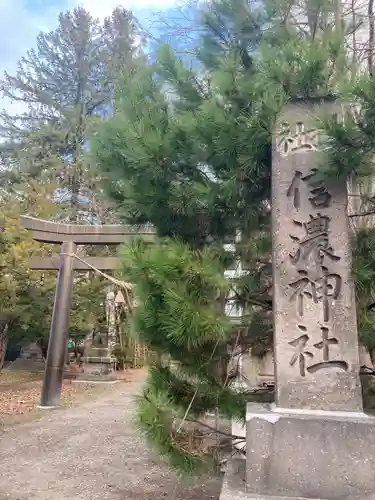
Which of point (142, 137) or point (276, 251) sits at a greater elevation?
point (142, 137)

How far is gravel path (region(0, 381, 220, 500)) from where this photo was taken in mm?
3666

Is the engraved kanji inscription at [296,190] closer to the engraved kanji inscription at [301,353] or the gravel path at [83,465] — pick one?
the engraved kanji inscription at [301,353]

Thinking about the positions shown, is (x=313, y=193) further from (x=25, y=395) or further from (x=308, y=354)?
(x=25, y=395)

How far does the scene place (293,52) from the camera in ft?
8.39

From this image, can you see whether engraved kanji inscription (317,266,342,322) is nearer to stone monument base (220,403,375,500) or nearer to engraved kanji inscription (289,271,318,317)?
engraved kanji inscription (289,271,318,317)

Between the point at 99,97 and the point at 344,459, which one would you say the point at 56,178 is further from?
the point at 344,459

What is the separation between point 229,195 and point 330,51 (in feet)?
3.33

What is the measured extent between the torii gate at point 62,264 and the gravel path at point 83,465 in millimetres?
1261

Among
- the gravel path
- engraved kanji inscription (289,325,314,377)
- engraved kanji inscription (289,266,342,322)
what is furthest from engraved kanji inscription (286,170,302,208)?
the gravel path

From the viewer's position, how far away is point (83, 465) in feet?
14.8

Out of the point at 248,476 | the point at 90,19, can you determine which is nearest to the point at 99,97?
the point at 90,19

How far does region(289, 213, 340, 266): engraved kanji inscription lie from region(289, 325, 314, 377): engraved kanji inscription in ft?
1.38

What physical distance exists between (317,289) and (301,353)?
39 cm

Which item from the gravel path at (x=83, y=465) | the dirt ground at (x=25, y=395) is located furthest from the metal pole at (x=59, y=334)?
the gravel path at (x=83, y=465)
